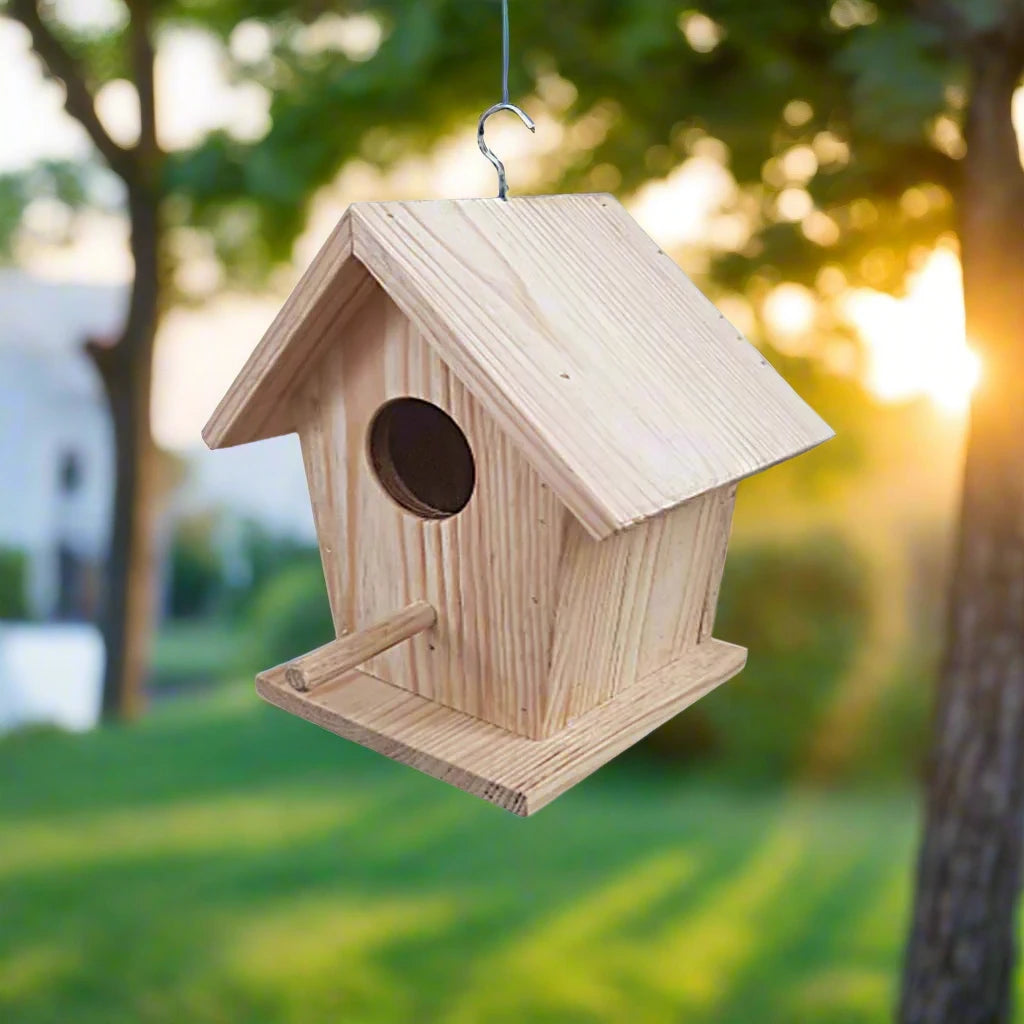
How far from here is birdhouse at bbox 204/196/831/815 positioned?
1235mm

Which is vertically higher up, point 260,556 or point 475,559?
point 260,556

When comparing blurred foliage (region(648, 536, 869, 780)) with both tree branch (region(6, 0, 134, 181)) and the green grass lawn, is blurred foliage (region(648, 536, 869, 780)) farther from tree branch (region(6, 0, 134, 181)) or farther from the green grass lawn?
tree branch (region(6, 0, 134, 181))

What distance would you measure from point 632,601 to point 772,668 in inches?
170

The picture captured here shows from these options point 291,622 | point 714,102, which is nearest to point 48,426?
point 291,622

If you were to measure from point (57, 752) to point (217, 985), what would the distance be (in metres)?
2.47

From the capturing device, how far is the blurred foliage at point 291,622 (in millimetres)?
7090

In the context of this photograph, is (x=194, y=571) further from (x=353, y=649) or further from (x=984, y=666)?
(x=353, y=649)

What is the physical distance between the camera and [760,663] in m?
5.68

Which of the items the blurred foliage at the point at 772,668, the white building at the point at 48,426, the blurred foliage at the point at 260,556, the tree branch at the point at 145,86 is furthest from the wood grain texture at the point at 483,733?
the white building at the point at 48,426

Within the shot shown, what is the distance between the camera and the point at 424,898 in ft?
14.5

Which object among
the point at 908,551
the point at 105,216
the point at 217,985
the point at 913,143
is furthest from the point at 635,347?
the point at 105,216

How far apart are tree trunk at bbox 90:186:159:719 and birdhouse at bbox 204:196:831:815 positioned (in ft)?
15.9

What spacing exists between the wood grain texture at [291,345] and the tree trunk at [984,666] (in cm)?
199

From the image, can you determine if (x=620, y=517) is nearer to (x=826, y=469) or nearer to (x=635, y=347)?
(x=635, y=347)
